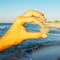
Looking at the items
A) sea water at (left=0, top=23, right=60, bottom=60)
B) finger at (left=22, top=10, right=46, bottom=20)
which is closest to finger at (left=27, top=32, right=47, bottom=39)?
sea water at (left=0, top=23, right=60, bottom=60)

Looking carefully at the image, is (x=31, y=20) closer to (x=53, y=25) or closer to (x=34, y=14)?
(x=34, y=14)

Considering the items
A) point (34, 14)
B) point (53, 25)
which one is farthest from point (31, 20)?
point (53, 25)

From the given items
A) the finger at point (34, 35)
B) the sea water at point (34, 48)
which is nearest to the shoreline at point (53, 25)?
the sea water at point (34, 48)

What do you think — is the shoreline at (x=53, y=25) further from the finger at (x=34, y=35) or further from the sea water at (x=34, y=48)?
the finger at (x=34, y=35)

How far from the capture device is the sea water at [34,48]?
1425mm

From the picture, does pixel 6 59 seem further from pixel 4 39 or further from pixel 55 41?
pixel 55 41

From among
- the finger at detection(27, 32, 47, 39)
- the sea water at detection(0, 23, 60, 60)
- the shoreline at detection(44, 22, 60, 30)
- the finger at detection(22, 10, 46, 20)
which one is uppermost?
the finger at detection(22, 10, 46, 20)

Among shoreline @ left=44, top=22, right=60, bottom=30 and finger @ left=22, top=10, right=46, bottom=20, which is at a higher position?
finger @ left=22, top=10, right=46, bottom=20

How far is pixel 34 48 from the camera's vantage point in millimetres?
1471

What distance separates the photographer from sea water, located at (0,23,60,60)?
1.42 meters

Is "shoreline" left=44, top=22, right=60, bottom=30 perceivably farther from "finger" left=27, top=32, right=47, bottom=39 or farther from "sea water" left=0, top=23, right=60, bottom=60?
"finger" left=27, top=32, right=47, bottom=39

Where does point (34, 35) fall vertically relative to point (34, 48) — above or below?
above

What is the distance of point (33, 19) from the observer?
4.65 feet

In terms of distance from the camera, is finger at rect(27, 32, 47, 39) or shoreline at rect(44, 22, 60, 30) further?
shoreline at rect(44, 22, 60, 30)
